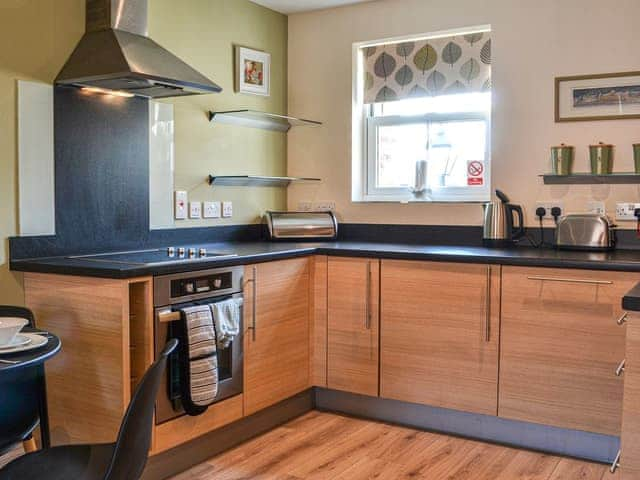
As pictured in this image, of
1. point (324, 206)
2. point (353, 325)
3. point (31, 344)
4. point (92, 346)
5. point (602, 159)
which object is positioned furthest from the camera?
point (324, 206)

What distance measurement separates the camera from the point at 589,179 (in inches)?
129

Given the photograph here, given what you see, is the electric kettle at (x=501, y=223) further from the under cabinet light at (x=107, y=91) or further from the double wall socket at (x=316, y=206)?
the under cabinet light at (x=107, y=91)

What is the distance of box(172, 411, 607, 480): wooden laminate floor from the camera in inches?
107

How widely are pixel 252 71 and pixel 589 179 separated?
74.9 inches

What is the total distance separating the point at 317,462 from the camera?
9.30 ft

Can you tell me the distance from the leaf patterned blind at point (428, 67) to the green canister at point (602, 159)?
68cm

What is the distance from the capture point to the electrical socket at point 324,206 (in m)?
4.07

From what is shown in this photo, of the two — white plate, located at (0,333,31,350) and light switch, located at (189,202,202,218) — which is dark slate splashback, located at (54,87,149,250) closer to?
light switch, located at (189,202,202,218)

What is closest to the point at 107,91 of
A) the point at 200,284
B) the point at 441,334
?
the point at 200,284

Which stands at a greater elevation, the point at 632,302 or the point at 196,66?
A: the point at 196,66

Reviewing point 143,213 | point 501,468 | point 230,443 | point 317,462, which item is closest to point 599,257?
point 501,468

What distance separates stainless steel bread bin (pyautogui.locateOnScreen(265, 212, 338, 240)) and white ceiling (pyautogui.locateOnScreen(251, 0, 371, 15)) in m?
1.21

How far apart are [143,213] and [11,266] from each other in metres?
0.73

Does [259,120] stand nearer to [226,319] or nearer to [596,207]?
[226,319]
